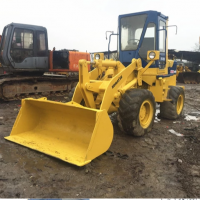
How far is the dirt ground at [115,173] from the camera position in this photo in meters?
2.75

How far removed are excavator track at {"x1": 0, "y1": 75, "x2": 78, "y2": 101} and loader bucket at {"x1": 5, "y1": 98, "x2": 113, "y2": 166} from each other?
4.13m

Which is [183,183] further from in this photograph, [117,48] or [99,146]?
[117,48]

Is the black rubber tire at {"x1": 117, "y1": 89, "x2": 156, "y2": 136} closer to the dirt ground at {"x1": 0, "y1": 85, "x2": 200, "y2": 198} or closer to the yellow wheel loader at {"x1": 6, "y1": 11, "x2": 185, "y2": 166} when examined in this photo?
the yellow wheel loader at {"x1": 6, "y1": 11, "x2": 185, "y2": 166}

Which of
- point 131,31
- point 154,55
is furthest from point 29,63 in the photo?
point 154,55

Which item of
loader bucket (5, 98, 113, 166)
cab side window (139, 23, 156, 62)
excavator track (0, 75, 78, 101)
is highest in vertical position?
cab side window (139, 23, 156, 62)

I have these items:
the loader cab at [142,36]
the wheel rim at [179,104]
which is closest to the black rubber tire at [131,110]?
the loader cab at [142,36]

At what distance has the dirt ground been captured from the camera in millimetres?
2748

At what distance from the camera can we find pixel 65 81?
32.8 ft

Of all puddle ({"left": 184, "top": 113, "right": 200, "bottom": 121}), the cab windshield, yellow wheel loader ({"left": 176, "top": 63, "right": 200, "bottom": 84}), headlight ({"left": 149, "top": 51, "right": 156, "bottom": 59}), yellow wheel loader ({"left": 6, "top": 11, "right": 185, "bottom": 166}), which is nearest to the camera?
yellow wheel loader ({"left": 6, "top": 11, "right": 185, "bottom": 166})

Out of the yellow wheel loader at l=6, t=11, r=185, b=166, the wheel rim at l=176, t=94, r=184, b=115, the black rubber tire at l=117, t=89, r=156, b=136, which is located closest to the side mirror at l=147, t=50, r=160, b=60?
the yellow wheel loader at l=6, t=11, r=185, b=166

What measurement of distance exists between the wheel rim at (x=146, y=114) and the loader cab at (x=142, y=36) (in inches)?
51.7

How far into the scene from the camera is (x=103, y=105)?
160 inches

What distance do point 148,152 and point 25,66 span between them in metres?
6.38

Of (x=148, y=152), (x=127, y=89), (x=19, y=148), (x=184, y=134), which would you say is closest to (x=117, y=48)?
(x=127, y=89)
